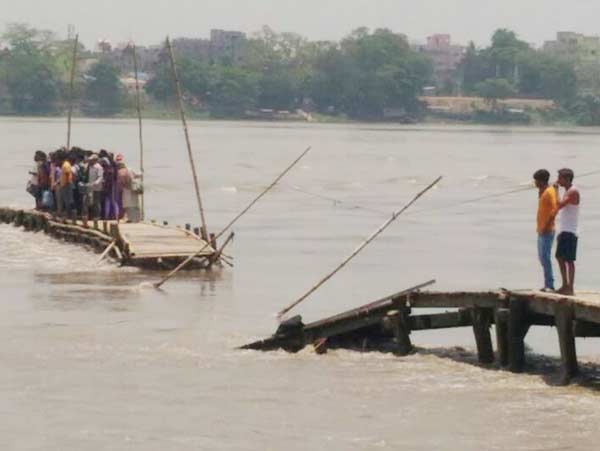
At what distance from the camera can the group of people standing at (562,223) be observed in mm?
18594

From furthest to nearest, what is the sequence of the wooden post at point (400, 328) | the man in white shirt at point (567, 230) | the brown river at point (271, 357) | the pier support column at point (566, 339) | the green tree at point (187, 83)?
the green tree at point (187, 83)
the wooden post at point (400, 328)
the man in white shirt at point (567, 230)
the pier support column at point (566, 339)
the brown river at point (271, 357)

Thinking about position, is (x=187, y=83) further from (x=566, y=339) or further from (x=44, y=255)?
(x=566, y=339)

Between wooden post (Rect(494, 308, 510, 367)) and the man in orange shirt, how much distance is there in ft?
1.71

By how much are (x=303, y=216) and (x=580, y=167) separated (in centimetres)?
4091

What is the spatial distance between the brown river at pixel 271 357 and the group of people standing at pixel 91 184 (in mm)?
869

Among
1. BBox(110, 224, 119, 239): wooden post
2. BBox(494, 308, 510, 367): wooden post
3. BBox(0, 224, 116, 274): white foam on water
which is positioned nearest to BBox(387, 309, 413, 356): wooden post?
BBox(494, 308, 510, 367): wooden post

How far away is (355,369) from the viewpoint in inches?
790

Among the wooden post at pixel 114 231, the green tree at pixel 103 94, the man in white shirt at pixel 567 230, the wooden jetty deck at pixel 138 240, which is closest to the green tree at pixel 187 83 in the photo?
the green tree at pixel 103 94

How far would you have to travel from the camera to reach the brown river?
56.2 feet

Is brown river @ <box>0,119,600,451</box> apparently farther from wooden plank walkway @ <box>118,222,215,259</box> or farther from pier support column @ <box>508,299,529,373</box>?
wooden plank walkway @ <box>118,222,215,259</box>

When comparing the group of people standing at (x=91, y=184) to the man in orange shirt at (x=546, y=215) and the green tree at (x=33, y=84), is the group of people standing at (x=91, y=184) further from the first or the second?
the green tree at (x=33, y=84)

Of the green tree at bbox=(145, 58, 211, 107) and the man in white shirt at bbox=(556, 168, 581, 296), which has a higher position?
the man in white shirt at bbox=(556, 168, 581, 296)

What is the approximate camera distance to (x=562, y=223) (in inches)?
747

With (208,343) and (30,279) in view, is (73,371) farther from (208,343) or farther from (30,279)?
(30,279)
